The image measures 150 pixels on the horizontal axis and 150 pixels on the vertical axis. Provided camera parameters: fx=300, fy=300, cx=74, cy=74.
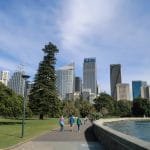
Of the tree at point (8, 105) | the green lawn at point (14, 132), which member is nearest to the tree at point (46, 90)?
the tree at point (8, 105)

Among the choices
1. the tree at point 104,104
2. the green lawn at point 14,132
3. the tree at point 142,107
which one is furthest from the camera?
the tree at point 104,104

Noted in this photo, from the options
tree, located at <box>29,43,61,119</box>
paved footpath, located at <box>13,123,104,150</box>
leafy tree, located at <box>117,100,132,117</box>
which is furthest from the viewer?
leafy tree, located at <box>117,100,132,117</box>

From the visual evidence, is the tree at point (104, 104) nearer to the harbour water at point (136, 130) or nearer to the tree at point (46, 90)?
the harbour water at point (136, 130)

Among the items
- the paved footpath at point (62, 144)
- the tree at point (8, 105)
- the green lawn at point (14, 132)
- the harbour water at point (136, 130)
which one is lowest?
the harbour water at point (136, 130)

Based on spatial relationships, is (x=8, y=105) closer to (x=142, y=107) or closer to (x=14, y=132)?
(x=14, y=132)

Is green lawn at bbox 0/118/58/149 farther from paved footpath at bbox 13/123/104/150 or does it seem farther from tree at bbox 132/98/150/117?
tree at bbox 132/98/150/117

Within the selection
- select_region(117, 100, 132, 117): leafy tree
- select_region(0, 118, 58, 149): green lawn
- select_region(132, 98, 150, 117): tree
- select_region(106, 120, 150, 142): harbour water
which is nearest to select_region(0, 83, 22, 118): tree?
select_region(0, 118, 58, 149): green lawn

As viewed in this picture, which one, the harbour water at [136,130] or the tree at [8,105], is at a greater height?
the tree at [8,105]

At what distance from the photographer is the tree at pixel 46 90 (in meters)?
59.9

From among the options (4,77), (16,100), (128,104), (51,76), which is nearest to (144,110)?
(128,104)

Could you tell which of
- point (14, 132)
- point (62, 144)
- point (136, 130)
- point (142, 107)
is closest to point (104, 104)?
point (142, 107)

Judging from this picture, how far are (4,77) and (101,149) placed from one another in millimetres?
107162

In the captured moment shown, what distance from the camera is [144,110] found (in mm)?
156375

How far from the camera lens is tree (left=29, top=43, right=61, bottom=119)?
5988 cm
